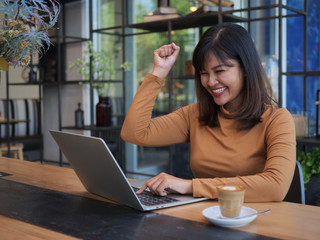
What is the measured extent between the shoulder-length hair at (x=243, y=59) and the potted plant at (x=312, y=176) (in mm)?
1556

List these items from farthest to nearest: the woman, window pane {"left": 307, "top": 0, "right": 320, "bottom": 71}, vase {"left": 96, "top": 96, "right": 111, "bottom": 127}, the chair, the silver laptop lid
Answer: vase {"left": 96, "top": 96, "right": 111, "bottom": 127} → window pane {"left": 307, "top": 0, "right": 320, "bottom": 71} → the chair → the woman → the silver laptop lid

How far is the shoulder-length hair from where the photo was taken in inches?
65.4

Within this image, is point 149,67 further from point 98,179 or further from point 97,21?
point 98,179

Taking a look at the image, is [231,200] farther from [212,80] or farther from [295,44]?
[295,44]

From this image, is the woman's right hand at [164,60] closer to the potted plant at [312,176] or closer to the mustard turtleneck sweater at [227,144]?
the mustard turtleneck sweater at [227,144]

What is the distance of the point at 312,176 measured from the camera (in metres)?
3.14

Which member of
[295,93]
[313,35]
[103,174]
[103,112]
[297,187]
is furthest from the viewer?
[103,112]

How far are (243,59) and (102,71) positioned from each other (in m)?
3.08

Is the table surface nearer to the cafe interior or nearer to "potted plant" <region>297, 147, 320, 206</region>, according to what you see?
the cafe interior

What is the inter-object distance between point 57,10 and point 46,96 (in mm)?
4294

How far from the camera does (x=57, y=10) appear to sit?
5.71 feet

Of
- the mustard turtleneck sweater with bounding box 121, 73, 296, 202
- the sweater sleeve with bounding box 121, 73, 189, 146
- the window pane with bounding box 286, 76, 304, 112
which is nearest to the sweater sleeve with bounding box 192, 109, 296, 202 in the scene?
the mustard turtleneck sweater with bounding box 121, 73, 296, 202

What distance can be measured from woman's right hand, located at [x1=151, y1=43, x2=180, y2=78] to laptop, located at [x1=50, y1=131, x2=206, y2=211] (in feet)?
1.83

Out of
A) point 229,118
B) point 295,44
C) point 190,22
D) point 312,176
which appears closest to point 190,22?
point 190,22
